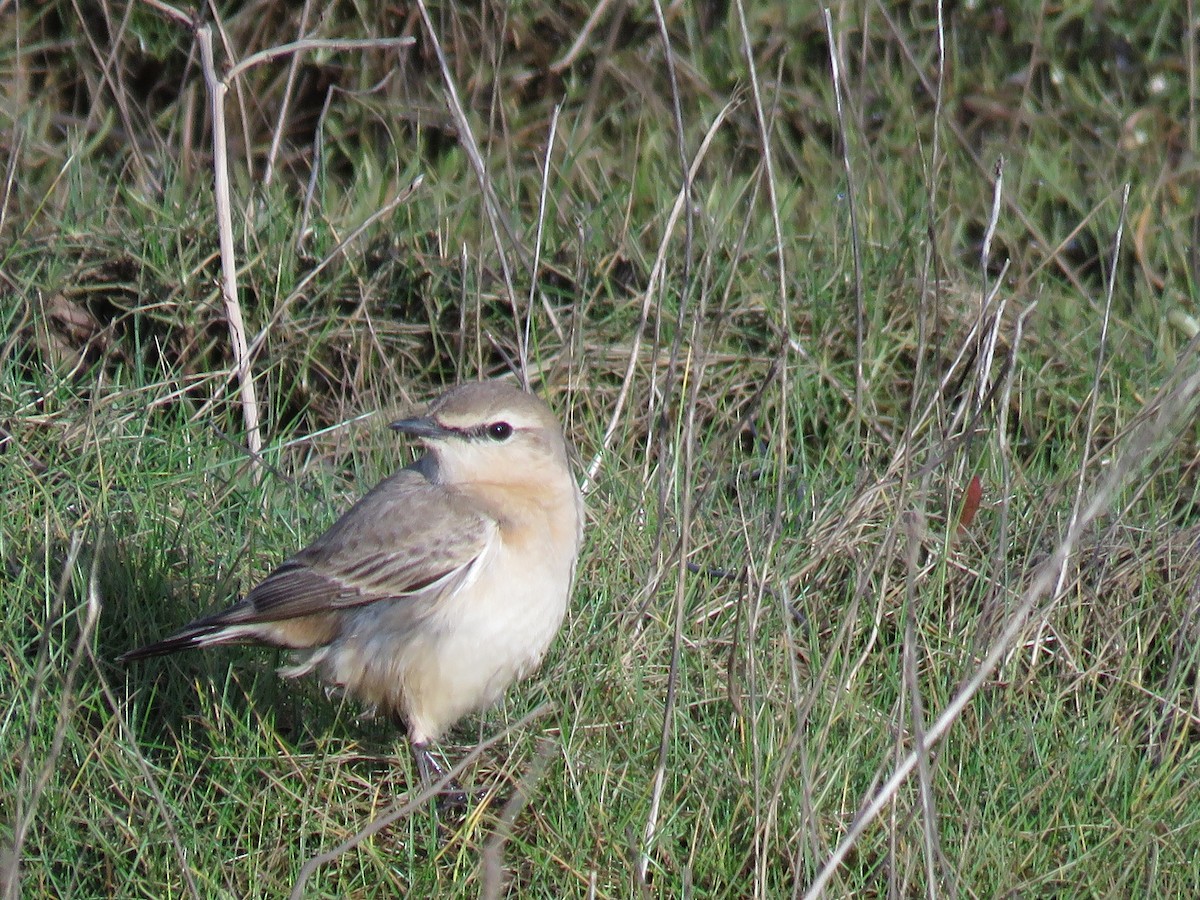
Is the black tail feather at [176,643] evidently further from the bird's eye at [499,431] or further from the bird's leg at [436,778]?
the bird's eye at [499,431]

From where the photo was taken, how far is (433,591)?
4598mm

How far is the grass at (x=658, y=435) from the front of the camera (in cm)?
421

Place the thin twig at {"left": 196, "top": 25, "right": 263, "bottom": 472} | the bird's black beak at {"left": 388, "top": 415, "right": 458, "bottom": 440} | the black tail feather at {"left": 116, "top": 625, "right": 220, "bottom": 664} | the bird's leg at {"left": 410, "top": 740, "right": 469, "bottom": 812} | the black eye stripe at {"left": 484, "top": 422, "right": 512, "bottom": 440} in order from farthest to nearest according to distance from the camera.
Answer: the thin twig at {"left": 196, "top": 25, "right": 263, "bottom": 472} < the black eye stripe at {"left": 484, "top": 422, "right": 512, "bottom": 440} < the bird's black beak at {"left": 388, "top": 415, "right": 458, "bottom": 440} < the bird's leg at {"left": 410, "top": 740, "right": 469, "bottom": 812} < the black tail feather at {"left": 116, "top": 625, "right": 220, "bottom": 664}

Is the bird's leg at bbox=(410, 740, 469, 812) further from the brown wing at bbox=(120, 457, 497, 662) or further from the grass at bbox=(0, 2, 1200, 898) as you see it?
the brown wing at bbox=(120, 457, 497, 662)

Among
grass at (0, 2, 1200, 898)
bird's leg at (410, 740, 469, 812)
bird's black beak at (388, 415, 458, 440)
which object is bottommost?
bird's leg at (410, 740, 469, 812)

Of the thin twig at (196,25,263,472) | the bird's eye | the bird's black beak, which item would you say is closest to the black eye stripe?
the bird's eye

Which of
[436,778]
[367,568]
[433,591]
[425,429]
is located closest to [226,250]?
[425,429]

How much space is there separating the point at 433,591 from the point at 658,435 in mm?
1658

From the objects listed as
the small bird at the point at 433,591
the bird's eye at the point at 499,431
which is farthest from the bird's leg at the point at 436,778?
the bird's eye at the point at 499,431

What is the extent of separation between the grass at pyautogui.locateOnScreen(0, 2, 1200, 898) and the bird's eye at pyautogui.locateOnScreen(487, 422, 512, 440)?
61 centimetres

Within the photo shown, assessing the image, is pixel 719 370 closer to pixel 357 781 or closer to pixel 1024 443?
pixel 1024 443

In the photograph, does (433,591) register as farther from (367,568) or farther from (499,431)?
(499,431)

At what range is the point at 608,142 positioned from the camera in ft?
25.4

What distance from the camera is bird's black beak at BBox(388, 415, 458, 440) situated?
4.71 m
